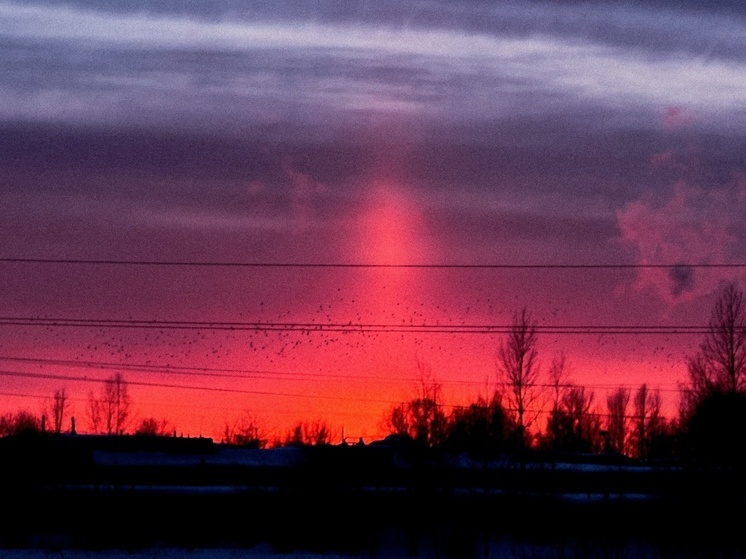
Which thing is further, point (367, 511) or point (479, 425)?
point (479, 425)

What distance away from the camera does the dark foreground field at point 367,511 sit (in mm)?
42000

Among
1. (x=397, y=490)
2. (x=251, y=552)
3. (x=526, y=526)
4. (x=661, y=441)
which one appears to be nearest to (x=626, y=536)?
(x=526, y=526)

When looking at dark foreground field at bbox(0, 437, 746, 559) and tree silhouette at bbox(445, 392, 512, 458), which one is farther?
tree silhouette at bbox(445, 392, 512, 458)

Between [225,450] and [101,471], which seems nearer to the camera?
[101,471]

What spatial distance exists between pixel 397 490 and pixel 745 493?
1286 centimetres

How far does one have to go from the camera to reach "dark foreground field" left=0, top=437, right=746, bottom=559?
138 ft

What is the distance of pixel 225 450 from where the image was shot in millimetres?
84875

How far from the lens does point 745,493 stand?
4141cm

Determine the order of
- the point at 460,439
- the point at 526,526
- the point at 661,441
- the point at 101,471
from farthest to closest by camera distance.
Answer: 1. the point at 661,441
2. the point at 460,439
3. the point at 101,471
4. the point at 526,526

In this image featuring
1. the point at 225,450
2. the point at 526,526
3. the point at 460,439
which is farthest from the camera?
the point at 460,439

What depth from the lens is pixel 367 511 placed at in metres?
45.1

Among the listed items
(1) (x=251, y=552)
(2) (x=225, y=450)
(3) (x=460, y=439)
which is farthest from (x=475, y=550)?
(3) (x=460, y=439)

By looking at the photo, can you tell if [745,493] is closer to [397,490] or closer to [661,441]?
[397,490]

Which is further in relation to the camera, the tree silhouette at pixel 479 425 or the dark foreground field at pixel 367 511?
the tree silhouette at pixel 479 425
